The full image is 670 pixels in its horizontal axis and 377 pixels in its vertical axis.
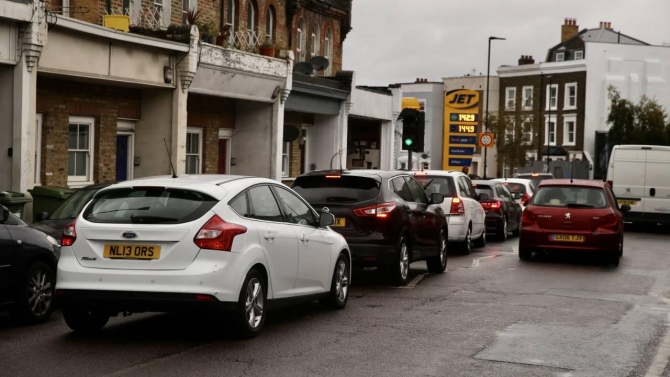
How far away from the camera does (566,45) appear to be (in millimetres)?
90500

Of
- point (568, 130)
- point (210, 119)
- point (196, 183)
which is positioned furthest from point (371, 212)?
point (568, 130)

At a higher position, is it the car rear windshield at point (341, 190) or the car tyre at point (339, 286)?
the car rear windshield at point (341, 190)

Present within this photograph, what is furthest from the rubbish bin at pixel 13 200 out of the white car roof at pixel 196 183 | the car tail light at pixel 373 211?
the white car roof at pixel 196 183

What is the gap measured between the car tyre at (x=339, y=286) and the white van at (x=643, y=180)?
64.0 feet

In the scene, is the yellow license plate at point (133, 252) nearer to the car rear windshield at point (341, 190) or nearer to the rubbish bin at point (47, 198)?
the car rear windshield at point (341, 190)

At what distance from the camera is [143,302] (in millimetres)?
8922

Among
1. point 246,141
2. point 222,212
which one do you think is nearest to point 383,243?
point 222,212

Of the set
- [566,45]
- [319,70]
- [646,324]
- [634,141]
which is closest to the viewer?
[646,324]

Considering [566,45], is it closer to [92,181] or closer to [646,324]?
[92,181]

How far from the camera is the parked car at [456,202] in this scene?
20.5 metres

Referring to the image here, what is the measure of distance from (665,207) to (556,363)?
22.5m

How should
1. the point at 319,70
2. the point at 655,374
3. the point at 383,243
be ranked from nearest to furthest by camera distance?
the point at 655,374
the point at 383,243
the point at 319,70

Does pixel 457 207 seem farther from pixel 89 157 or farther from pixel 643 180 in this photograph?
pixel 643 180

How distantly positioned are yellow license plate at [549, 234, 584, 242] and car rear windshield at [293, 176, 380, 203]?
5.98 meters
